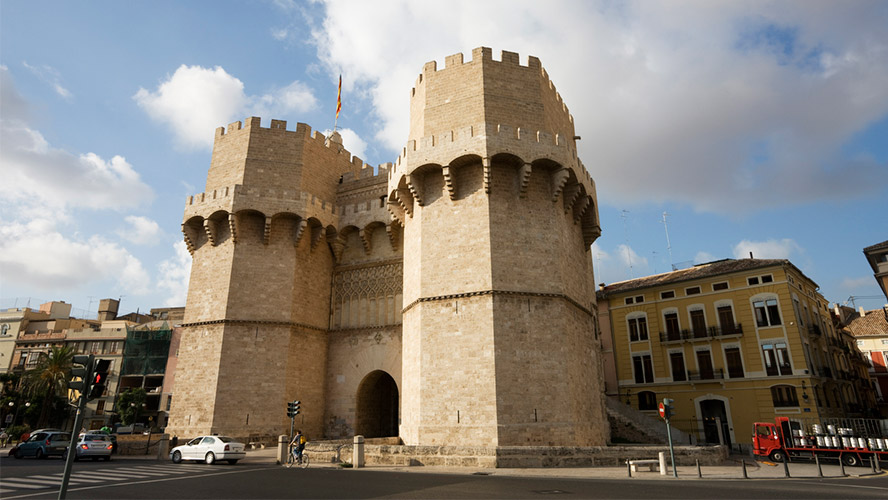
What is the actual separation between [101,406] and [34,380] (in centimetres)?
623

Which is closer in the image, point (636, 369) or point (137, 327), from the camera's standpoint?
point (636, 369)

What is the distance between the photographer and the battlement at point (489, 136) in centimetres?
1766

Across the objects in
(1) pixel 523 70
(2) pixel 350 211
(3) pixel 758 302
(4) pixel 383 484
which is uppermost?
(1) pixel 523 70

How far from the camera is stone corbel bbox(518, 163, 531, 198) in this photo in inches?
690

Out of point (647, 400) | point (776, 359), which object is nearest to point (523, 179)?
point (776, 359)

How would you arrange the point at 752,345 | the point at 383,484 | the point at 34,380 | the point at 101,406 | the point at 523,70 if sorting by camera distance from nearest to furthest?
the point at 383,484
the point at 523,70
the point at 752,345
the point at 34,380
the point at 101,406

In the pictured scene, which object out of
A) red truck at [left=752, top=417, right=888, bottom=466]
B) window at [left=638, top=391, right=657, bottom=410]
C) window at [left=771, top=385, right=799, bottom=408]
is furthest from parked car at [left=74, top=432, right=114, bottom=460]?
window at [left=771, top=385, right=799, bottom=408]

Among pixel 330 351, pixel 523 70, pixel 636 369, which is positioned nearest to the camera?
pixel 523 70

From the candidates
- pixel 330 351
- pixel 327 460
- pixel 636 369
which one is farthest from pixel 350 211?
pixel 636 369

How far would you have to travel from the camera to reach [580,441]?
1614 cm

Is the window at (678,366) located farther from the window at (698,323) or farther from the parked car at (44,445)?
the parked car at (44,445)

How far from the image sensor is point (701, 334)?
26750mm

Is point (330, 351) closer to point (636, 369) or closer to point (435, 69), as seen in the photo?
point (435, 69)

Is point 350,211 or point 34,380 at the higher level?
point 350,211
